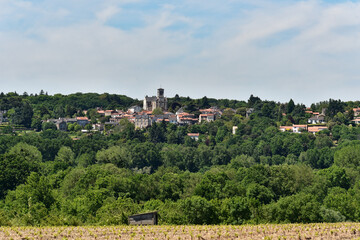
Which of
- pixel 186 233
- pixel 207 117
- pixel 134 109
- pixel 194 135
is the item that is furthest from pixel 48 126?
pixel 186 233

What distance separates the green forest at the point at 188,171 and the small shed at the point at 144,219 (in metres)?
1.04

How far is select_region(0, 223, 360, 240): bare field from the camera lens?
28641 millimetres

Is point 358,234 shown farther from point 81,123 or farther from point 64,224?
point 81,123

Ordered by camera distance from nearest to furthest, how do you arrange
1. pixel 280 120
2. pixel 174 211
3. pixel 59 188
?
pixel 174 211 < pixel 59 188 < pixel 280 120

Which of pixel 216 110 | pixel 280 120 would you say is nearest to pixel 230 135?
pixel 280 120

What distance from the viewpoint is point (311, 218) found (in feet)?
145

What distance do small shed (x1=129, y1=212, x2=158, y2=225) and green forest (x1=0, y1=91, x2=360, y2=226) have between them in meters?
1.04

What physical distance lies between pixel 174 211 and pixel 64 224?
936 centimetres

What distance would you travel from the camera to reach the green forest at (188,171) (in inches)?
1753

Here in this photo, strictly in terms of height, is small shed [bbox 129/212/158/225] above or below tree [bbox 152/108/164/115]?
below

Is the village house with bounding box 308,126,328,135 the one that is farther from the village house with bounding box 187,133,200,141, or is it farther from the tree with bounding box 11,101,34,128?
the tree with bounding box 11,101,34,128

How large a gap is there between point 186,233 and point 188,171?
6182cm

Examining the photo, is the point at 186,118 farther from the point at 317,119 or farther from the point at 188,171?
the point at 188,171

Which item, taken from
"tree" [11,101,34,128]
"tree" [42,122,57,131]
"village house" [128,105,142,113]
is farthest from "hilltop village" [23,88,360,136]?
"village house" [128,105,142,113]
